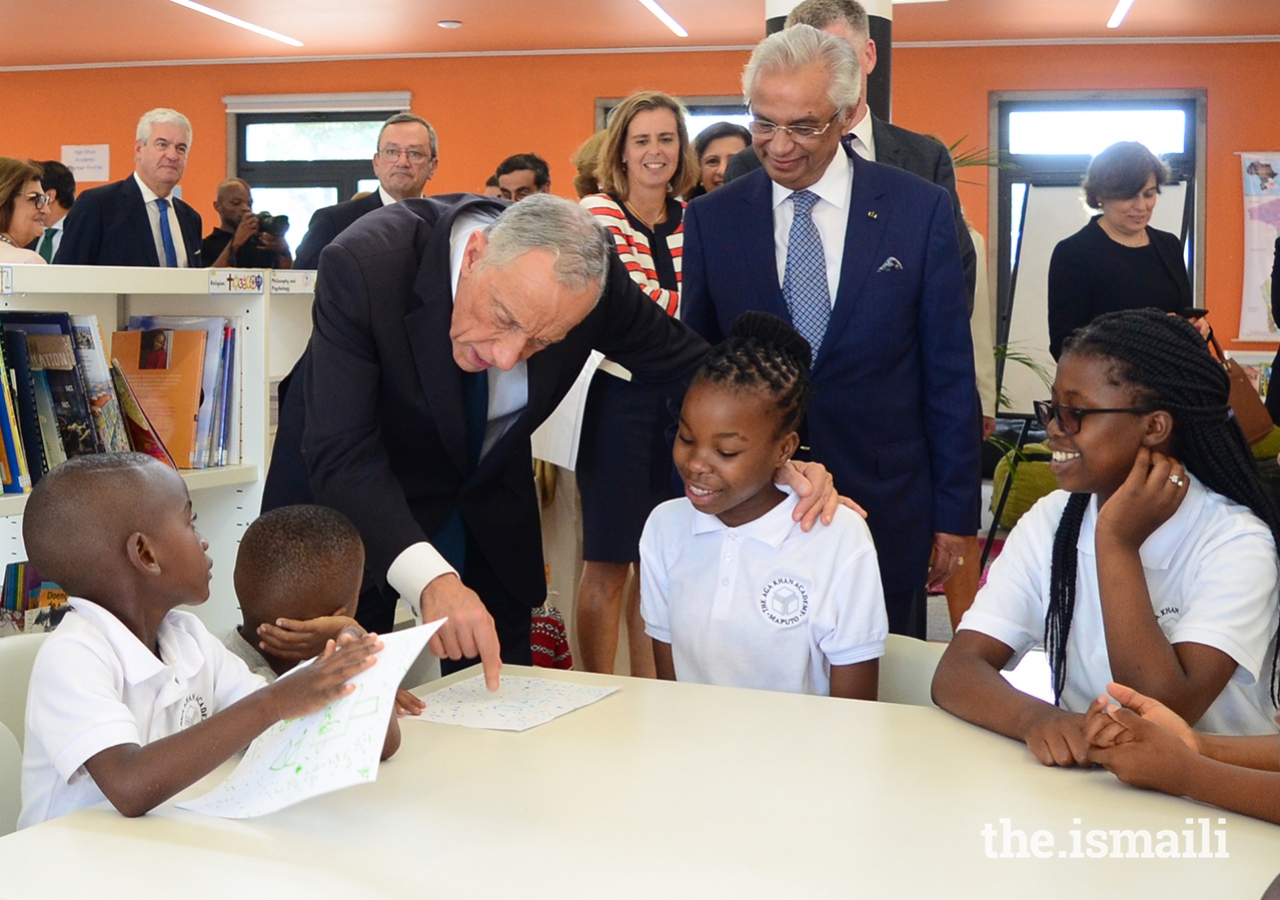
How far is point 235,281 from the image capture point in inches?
101

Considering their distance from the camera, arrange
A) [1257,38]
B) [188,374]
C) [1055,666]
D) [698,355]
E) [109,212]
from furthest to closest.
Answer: [1257,38] → [109,212] → [188,374] → [698,355] → [1055,666]

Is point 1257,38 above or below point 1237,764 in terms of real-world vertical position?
above

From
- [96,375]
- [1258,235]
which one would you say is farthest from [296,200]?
[96,375]

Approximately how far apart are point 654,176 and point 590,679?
1828 millimetres

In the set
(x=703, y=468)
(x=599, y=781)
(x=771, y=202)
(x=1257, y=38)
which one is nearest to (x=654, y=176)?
(x=771, y=202)

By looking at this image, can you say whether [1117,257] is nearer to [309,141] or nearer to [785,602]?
[785,602]

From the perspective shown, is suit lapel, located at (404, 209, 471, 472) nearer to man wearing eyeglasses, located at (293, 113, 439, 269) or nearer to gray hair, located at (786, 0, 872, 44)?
gray hair, located at (786, 0, 872, 44)

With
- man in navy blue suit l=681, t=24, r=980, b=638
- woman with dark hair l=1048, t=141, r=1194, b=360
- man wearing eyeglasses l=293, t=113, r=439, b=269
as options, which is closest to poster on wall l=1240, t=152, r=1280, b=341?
woman with dark hair l=1048, t=141, r=1194, b=360

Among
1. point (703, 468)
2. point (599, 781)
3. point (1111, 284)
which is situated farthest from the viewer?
point (1111, 284)

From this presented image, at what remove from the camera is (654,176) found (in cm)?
321

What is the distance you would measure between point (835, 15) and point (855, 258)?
83cm

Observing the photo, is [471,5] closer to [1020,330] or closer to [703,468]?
[1020,330]

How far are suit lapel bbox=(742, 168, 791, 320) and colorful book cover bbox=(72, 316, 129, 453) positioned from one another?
1.18m

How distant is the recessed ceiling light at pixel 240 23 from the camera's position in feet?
26.5
